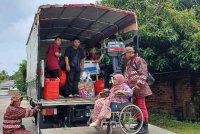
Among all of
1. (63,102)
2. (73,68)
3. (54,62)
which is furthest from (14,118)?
(73,68)

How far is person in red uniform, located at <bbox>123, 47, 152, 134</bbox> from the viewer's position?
754cm

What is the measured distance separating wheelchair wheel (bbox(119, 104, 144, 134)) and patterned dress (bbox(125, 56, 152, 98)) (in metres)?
0.40

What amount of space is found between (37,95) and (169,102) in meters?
7.73

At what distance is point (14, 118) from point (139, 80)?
8.30 feet

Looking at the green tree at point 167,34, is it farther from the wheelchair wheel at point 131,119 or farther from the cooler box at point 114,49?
the wheelchair wheel at point 131,119

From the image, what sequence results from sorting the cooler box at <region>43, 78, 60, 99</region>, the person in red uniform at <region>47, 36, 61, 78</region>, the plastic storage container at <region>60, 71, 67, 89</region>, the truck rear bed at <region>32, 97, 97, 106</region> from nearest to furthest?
1. the truck rear bed at <region>32, 97, 97, 106</region>
2. the cooler box at <region>43, 78, 60, 99</region>
3. the person in red uniform at <region>47, 36, 61, 78</region>
4. the plastic storage container at <region>60, 71, 67, 89</region>

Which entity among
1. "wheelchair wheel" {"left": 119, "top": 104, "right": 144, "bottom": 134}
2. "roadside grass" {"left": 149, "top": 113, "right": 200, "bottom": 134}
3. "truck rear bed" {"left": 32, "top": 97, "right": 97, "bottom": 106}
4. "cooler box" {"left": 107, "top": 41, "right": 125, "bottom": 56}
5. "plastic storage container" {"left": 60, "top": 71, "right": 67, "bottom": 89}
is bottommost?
"roadside grass" {"left": 149, "top": 113, "right": 200, "bottom": 134}

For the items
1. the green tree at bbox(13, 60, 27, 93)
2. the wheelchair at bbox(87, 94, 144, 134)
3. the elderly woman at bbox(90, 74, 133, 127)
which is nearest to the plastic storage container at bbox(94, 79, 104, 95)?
the elderly woman at bbox(90, 74, 133, 127)

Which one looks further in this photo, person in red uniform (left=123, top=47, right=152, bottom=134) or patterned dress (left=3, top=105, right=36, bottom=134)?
person in red uniform (left=123, top=47, right=152, bottom=134)

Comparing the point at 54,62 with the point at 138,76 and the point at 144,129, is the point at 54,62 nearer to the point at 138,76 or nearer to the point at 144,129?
the point at 138,76

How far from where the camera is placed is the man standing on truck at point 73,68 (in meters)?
10.2

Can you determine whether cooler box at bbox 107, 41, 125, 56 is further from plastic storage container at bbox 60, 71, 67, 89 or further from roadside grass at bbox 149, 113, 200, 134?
roadside grass at bbox 149, 113, 200, 134

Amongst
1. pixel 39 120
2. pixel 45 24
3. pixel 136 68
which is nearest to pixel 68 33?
pixel 45 24

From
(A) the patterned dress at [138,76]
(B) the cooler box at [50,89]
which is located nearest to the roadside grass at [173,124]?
(A) the patterned dress at [138,76]
